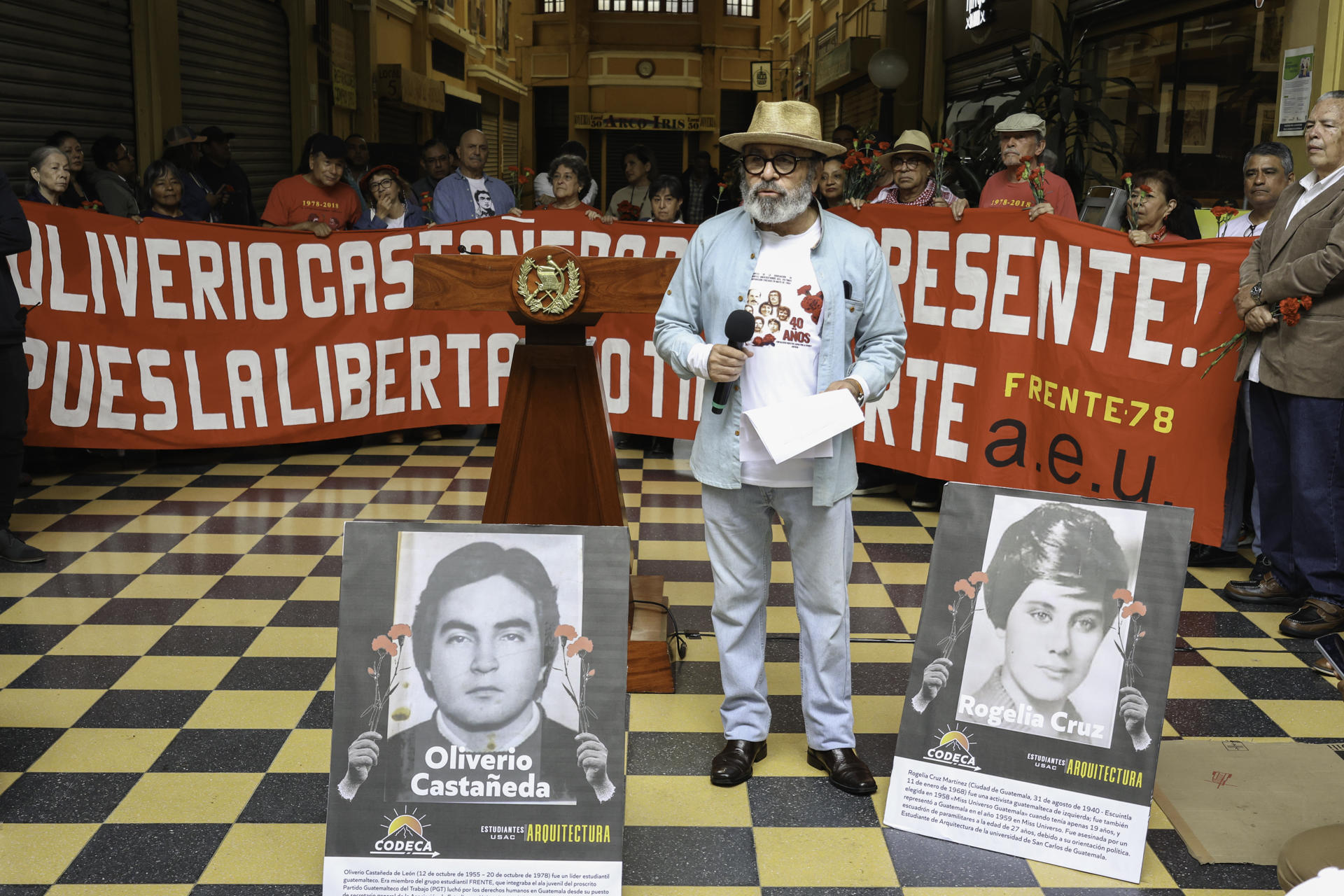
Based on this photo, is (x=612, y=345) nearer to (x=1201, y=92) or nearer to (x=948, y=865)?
(x=1201, y=92)

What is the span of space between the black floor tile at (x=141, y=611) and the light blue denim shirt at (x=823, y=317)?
2.32m

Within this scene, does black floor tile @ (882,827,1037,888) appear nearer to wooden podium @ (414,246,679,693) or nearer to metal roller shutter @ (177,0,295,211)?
wooden podium @ (414,246,679,693)

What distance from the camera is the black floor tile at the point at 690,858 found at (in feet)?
8.98

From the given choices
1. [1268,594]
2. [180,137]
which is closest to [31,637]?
[1268,594]

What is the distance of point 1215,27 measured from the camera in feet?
25.1

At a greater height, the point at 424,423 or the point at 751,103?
the point at 751,103

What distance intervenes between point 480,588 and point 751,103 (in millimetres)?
31106

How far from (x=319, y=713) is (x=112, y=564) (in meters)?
1.90

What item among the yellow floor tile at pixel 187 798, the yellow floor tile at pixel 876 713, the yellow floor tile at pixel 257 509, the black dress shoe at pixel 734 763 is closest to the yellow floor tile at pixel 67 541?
the yellow floor tile at pixel 257 509

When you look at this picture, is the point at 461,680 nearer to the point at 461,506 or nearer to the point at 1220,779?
the point at 1220,779

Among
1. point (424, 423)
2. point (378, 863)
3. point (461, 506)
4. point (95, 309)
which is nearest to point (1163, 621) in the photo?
point (378, 863)

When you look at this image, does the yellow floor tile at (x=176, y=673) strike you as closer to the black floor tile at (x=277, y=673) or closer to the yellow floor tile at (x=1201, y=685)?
the black floor tile at (x=277, y=673)

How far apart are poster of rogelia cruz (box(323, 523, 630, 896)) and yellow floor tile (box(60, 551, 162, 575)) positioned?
9.03 feet

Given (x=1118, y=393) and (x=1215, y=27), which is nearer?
(x=1118, y=393)
